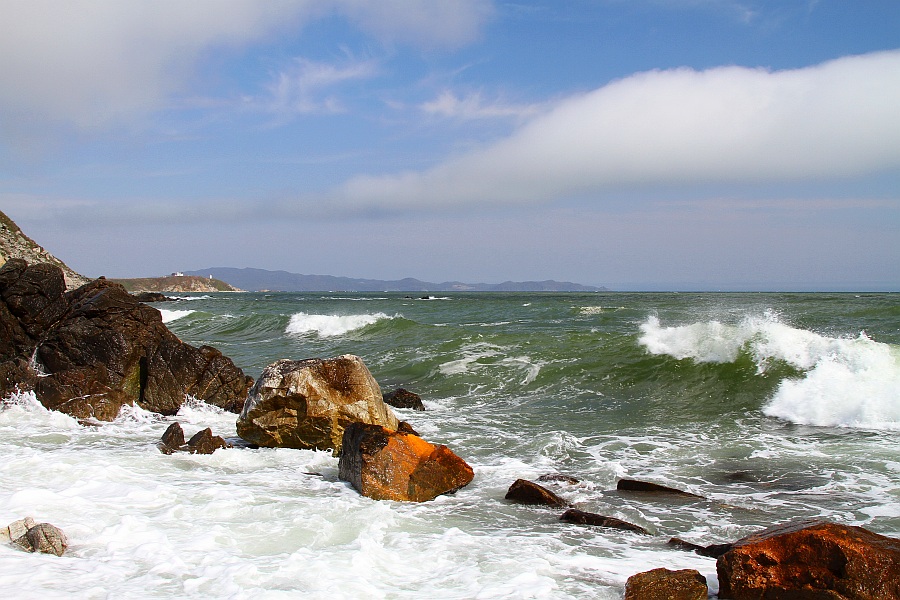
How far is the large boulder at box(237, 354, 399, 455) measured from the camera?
901cm

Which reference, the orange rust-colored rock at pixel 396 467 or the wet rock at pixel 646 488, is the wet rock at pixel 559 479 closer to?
the wet rock at pixel 646 488

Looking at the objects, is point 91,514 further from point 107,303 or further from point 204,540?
point 107,303

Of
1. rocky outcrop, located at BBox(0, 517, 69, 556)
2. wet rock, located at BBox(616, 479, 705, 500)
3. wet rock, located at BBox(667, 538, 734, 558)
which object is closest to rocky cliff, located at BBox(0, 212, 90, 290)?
rocky outcrop, located at BBox(0, 517, 69, 556)

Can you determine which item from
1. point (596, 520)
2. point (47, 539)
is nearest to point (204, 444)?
point (47, 539)

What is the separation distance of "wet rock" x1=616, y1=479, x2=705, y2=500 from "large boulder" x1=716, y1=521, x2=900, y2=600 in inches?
109

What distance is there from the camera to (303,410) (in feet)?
29.6

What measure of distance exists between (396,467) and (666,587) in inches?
130

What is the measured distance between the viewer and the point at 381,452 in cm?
705

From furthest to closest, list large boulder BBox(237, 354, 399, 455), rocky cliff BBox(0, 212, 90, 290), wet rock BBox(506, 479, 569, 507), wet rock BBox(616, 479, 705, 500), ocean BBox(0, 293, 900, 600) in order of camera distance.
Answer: rocky cliff BBox(0, 212, 90, 290)
large boulder BBox(237, 354, 399, 455)
wet rock BBox(616, 479, 705, 500)
wet rock BBox(506, 479, 569, 507)
ocean BBox(0, 293, 900, 600)

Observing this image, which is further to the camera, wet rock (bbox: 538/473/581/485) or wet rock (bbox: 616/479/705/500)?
wet rock (bbox: 538/473/581/485)

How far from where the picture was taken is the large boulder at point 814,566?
4191mm

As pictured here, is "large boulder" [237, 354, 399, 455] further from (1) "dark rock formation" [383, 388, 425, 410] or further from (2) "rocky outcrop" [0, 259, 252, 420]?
(1) "dark rock formation" [383, 388, 425, 410]

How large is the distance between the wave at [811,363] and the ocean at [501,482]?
0.05 meters

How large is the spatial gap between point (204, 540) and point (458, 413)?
769 cm
